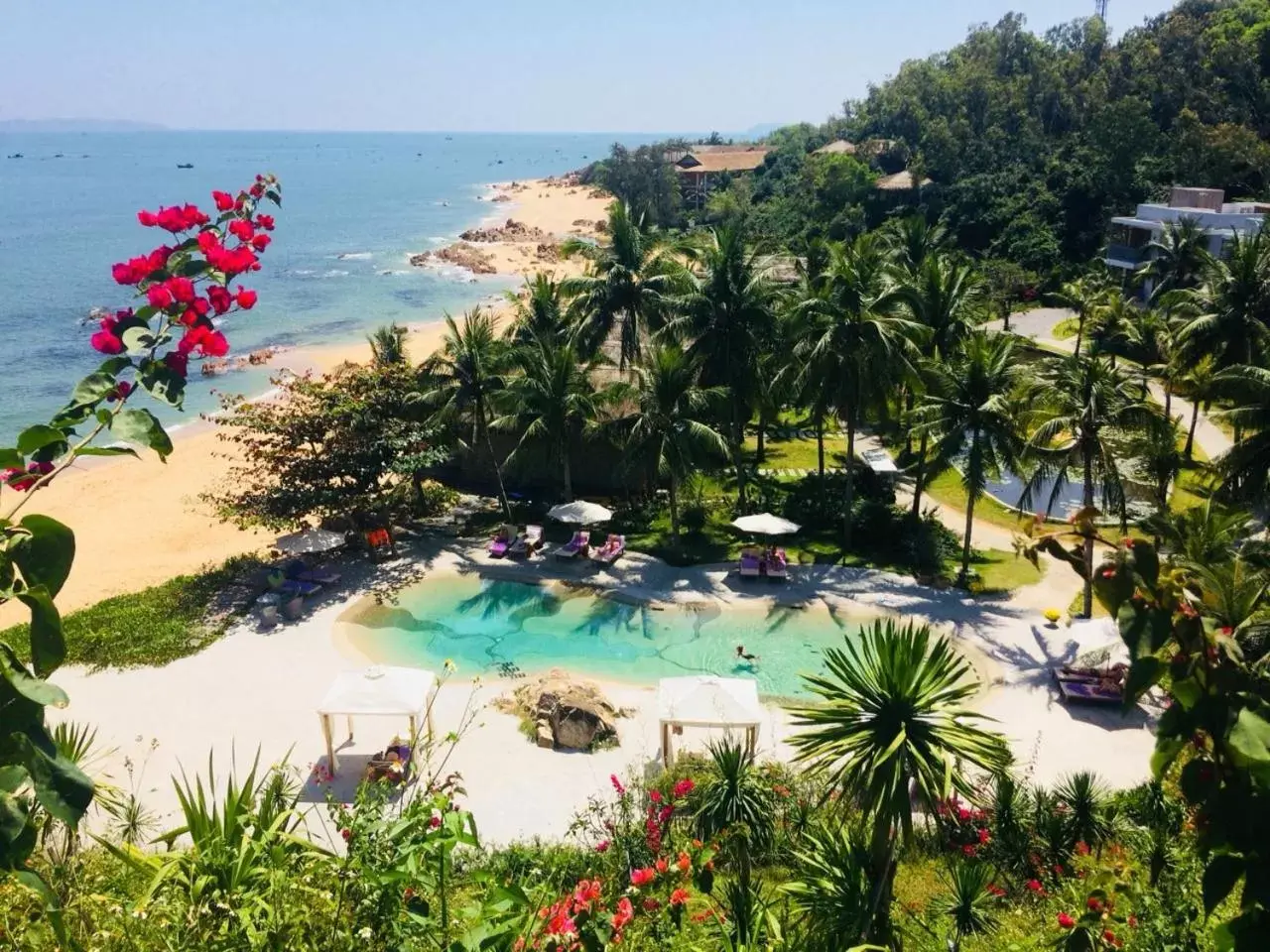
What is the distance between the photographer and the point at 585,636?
794 inches

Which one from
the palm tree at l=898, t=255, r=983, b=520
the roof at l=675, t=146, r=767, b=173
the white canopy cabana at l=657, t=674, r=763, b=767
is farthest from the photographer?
the roof at l=675, t=146, r=767, b=173

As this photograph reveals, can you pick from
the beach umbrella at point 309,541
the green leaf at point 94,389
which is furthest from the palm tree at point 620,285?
the green leaf at point 94,389

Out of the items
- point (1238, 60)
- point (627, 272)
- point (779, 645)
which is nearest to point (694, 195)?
point (1238, 60)

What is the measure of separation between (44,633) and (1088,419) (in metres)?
18.8

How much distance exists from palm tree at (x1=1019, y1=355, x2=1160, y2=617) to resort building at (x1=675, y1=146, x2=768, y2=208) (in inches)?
2864

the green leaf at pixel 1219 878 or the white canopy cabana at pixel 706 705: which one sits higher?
the green leaf at pixel 1219 878

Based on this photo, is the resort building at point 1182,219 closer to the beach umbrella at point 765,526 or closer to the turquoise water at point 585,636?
the beach umbrella at point 765,526

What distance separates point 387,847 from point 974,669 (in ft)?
48.8

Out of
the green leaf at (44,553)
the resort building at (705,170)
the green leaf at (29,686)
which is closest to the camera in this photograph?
the green leaf at (29,686)

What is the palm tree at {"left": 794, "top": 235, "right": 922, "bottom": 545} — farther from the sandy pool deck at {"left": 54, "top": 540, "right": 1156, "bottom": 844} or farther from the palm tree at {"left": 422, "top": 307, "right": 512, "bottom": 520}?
the palm tree at {"left": 422, "top": 307, "right": 512, "bottom": 520}

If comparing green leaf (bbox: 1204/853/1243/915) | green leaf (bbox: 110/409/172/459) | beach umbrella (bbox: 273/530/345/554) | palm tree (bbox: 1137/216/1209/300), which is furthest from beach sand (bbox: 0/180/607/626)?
palm tree (bbox: 1137/216/1209/300)

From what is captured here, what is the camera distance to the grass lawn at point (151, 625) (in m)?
18.7

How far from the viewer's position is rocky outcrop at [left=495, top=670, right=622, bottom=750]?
52.0ft

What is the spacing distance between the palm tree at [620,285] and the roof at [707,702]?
12549 millimetres
